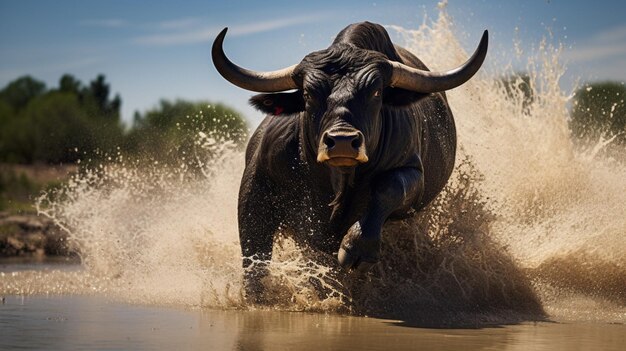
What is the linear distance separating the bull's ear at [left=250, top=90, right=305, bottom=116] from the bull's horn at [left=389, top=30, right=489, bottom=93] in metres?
0.87

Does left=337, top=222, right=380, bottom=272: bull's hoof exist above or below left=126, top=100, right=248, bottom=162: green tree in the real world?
below

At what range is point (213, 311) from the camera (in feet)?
34.6

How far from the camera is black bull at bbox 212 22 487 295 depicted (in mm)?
10328

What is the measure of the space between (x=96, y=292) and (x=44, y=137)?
11.5 m

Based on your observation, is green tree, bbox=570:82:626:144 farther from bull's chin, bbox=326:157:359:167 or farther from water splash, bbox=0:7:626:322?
bull's chin, bbox=326:157:359:167

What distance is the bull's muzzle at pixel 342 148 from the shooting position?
9.72 meters

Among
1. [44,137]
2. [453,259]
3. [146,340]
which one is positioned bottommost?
[146,340]

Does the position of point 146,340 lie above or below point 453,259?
below

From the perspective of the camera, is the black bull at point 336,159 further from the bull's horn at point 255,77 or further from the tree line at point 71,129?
the tree line at point 71,129

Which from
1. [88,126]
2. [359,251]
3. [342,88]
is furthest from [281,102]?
[88,126]

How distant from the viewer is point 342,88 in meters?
10.4

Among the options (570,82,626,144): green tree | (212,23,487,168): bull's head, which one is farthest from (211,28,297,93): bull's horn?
(570,82,626,144): green tree

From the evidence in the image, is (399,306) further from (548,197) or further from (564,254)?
(548,197)

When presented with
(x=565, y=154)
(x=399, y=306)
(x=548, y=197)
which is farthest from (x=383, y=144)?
(x=565, y=154)
